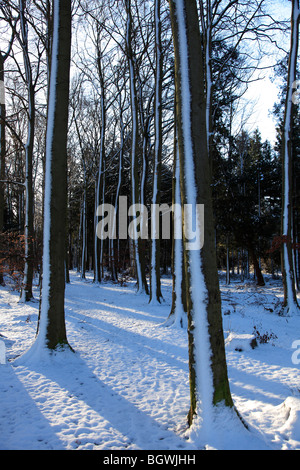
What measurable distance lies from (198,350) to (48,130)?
4.57m

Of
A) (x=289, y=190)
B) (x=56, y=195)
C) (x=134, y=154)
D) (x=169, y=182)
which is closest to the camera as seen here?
(x=56, y=195)

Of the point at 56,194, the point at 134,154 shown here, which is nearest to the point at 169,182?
the point at 134,154

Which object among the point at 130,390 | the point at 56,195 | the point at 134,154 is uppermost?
the point at 134,154

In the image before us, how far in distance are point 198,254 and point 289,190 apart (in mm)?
8958

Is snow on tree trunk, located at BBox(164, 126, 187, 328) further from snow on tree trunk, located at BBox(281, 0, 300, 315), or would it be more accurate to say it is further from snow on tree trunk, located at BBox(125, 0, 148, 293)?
snow on tree trunk, located at BBox(125, 0, 148, 293)

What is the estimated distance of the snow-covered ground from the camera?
3018 millimetres

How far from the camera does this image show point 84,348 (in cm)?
609

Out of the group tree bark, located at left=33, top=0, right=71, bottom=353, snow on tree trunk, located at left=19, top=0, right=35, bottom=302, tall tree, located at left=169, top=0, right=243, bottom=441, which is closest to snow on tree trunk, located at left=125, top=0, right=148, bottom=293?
snow on tree trunk, located at left=19, top=0, right=35, bottom=302

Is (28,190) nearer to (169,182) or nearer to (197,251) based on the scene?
(197,251)

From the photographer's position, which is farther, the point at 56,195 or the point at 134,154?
the point at 134,154

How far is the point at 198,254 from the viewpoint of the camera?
10.4ft

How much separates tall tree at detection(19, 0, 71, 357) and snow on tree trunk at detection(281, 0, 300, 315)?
7.82 metres

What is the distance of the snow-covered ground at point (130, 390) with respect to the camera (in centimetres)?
302

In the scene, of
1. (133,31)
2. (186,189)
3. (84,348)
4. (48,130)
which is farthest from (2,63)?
(186,189)
